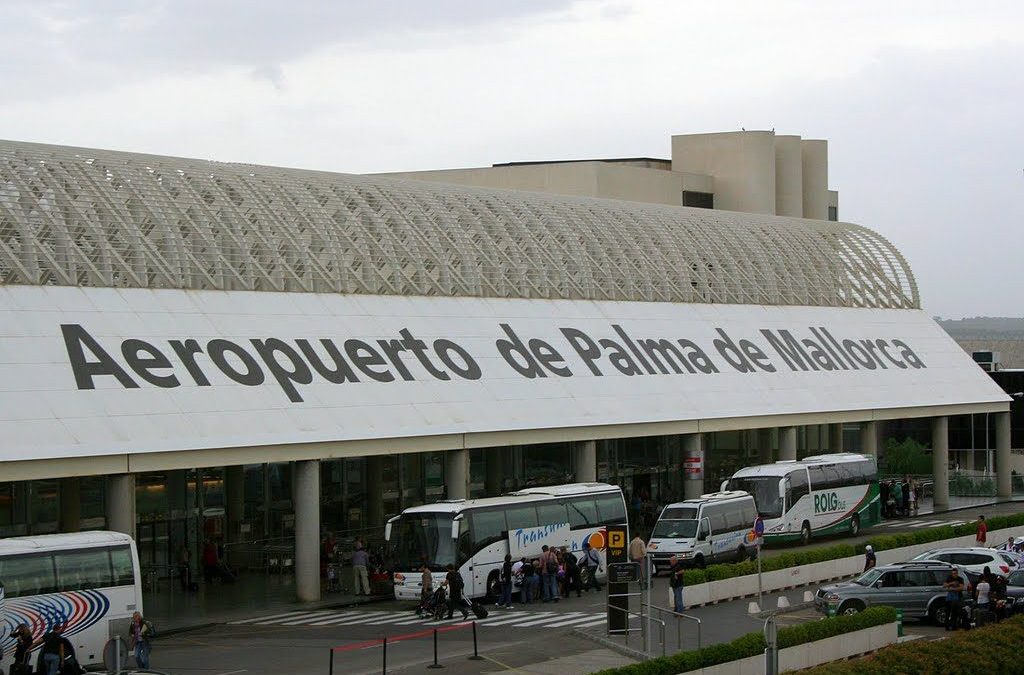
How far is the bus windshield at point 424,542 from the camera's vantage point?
38.4 m

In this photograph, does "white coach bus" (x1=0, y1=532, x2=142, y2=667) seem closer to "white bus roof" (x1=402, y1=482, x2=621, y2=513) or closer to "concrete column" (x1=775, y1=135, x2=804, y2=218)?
"white bus roof" (x1=402, y1=482, x2=621, y2=513)

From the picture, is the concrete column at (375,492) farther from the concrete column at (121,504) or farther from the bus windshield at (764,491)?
the concrete column at (121,504)

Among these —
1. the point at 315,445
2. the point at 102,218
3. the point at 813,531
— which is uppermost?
the point at 102,218

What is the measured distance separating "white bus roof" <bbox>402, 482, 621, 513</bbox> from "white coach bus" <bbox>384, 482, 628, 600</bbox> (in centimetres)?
2

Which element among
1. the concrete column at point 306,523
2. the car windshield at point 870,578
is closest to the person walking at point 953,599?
the car windshield at point 870,578

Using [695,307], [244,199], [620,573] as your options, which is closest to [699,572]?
[620,573]

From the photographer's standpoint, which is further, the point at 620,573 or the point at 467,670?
the point at 620,573

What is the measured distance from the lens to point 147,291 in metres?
40.5

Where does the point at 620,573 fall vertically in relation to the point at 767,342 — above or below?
below

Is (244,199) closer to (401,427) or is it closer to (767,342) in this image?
(401,427)

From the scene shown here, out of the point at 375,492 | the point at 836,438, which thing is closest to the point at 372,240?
the point at 375,492

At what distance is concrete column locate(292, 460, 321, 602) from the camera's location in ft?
128

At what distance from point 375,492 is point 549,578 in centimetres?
1241

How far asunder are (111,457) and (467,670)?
1019 centimetres
